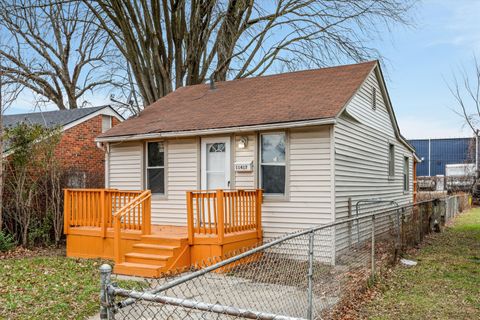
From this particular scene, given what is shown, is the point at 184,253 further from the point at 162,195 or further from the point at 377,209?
the point at 377,209

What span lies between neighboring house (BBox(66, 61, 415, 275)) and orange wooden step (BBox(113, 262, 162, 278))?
0.03 m

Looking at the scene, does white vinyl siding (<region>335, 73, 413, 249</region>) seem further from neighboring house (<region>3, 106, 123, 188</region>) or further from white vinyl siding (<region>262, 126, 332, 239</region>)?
neighboring house (<region>3, 106, 123, 188</region>)

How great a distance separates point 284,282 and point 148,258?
10.6ft

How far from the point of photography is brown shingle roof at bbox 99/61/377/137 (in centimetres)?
1037

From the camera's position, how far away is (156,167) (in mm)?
11969

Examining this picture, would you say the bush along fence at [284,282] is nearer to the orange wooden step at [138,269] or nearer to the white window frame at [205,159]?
the orange wooden step at [138,269]

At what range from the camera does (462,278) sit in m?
8.17

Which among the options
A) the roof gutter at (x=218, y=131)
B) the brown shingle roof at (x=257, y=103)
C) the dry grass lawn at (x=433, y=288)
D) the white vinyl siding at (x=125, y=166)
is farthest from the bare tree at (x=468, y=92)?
the white vinyl siding at (x=125, y=166)

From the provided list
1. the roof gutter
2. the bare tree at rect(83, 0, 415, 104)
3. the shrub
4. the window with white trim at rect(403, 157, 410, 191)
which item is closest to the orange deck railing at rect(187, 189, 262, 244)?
the roof gutter

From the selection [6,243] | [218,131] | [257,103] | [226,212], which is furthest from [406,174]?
[6,243]

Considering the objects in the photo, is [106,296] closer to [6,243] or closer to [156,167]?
[156,167]

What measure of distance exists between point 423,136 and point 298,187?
50.8 metres

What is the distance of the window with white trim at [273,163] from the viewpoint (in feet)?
34.0

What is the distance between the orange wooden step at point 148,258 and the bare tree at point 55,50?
48.8ft
